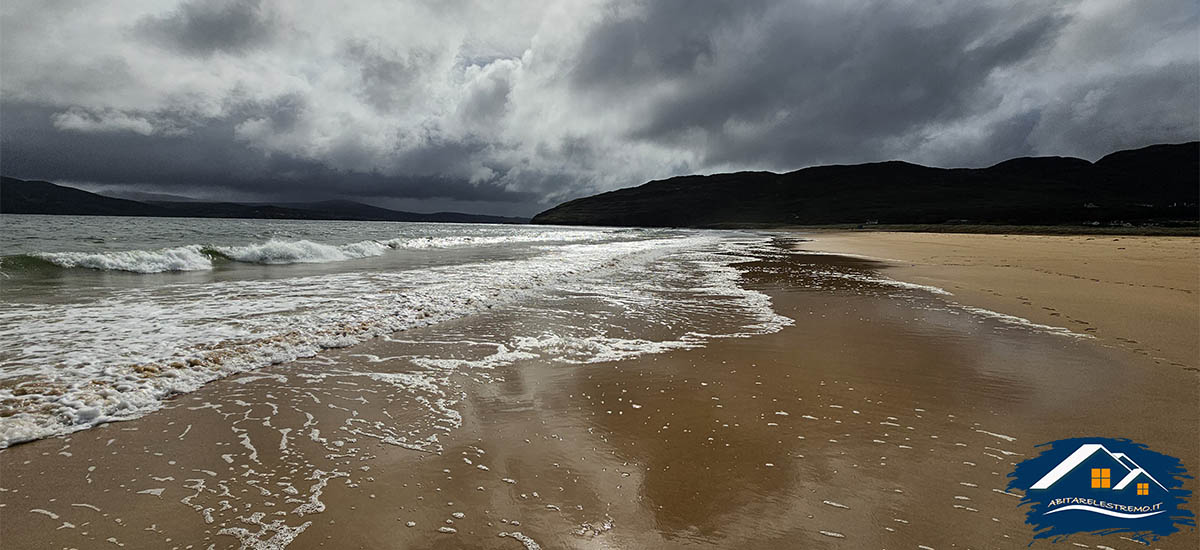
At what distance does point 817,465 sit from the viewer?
3271mm

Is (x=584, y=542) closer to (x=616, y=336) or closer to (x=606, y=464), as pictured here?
(x=606, y=464)

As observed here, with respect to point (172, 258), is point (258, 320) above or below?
below

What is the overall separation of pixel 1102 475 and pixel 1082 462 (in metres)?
0.17

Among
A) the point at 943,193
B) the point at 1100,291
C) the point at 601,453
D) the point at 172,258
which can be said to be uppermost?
the point at 943,193

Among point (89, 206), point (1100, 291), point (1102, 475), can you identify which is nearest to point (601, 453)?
point (1102, 475)

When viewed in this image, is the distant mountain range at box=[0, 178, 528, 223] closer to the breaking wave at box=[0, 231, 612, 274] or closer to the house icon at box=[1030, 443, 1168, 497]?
the breaking wave at box=[0, 231, 612, 274]

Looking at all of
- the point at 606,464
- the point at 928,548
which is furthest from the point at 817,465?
the point at 606,464

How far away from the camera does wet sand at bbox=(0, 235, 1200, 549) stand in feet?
8.43

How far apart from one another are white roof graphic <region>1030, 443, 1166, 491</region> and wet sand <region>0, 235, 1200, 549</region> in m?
0.19

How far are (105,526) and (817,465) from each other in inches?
155

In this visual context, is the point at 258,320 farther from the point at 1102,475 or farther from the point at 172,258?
the point at 172,258

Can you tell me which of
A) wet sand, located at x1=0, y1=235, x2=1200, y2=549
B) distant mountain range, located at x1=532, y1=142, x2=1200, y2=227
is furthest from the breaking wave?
distant mountain range, located at x1=532, y1=142, x2=1200, y2=227

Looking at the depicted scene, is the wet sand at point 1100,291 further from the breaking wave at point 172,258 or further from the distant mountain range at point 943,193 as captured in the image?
the distant mountain range at point 943,193

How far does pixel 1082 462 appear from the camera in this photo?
3.39 m
